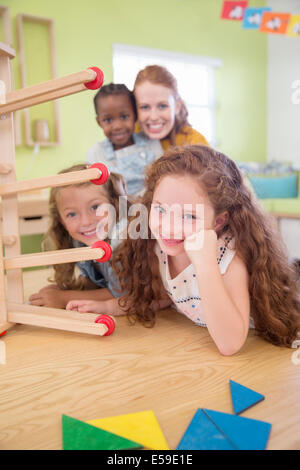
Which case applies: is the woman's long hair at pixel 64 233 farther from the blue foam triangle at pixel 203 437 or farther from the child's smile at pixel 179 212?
the blue foam triangle at pixel 203 437

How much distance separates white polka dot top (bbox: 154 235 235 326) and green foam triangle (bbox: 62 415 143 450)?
39cm

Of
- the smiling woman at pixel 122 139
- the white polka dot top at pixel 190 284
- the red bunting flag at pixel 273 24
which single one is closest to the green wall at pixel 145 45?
the red bunting flag at pixel 273 24

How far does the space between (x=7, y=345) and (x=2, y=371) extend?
5.2 inches

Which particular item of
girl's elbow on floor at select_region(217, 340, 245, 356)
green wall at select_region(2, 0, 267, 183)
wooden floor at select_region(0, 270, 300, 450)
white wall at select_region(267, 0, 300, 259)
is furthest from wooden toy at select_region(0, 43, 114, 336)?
white wall at select_region(267, 0, 300, 259)

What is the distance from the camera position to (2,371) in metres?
0.73

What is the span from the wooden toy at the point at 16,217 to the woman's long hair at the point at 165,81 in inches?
21.9

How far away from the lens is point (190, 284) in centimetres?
85

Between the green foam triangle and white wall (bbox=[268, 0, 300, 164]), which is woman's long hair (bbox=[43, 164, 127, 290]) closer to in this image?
the green foam triangle

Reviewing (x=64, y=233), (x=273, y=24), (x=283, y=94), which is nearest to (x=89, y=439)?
(x=64, y=233)

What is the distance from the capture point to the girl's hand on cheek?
704 millimetres

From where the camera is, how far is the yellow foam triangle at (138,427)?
0.50m

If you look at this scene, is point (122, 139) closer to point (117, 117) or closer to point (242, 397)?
point (117, 117)

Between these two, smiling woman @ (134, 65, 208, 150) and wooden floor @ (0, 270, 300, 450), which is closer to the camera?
wooden floor @ (0, 270, 300, 450)
